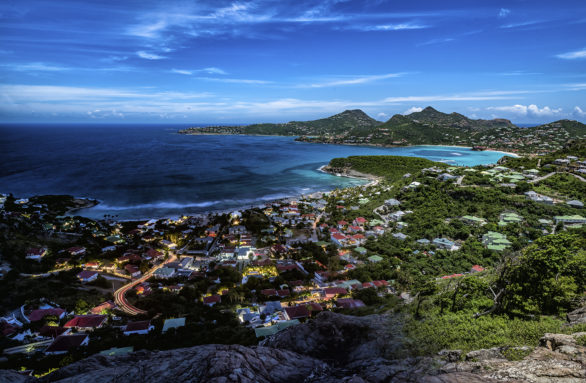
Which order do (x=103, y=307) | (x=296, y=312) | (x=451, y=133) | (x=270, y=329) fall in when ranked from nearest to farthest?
(x=270, y=329), (x=296, y=312), (x=103, y=307), (x=451, y=133)

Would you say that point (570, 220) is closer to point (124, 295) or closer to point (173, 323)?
point (173, 323)

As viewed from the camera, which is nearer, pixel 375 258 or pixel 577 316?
pixel 577 316

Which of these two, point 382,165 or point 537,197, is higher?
point 382,165

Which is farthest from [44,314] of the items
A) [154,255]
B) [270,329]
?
[270,329]

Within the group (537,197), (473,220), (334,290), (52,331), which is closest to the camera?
(52,331)

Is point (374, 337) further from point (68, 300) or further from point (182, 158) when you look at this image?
point (182, 158)

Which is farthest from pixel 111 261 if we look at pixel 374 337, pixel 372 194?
pixel 372 194

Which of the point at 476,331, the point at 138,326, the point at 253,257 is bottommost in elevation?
the point at 138,326

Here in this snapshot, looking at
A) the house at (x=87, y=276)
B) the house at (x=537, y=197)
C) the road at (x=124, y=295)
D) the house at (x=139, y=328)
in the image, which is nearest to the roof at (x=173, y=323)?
the house at (x=139, y=328)

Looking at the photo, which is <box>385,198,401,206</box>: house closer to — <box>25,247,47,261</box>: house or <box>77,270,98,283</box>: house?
<box>77,270,98,283</box>: house
